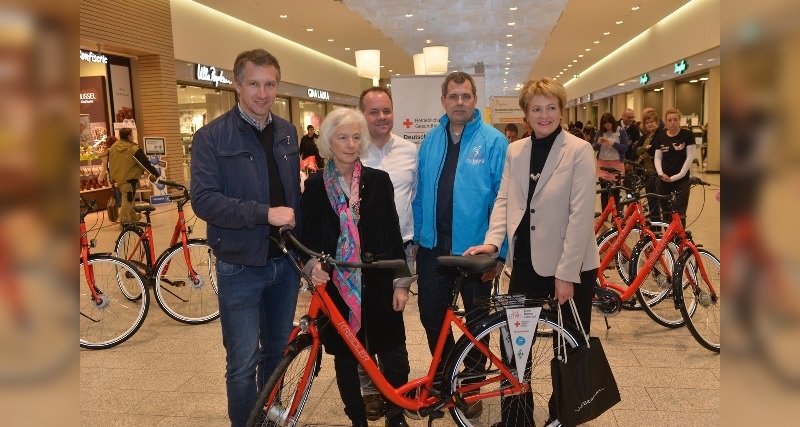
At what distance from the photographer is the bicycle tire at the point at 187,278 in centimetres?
459

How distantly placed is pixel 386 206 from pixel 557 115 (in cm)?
80

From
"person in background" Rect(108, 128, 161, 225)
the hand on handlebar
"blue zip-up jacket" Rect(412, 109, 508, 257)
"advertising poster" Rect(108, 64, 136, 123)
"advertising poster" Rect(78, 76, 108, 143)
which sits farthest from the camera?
"advertising poster" Rect(108, 64, 136, 123)

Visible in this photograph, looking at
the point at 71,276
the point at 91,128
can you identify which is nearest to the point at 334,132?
the point at 71,276

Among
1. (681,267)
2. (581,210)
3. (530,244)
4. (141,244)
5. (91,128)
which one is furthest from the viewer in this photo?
(91,128)

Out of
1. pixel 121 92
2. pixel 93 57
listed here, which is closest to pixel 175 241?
pixel 93 57

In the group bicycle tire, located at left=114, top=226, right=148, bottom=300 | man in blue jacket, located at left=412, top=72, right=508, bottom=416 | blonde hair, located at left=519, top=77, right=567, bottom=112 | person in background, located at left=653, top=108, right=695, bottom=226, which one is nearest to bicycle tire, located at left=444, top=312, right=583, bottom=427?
man in blue jacket, located at left=412, top=72, right=508, bottom=416

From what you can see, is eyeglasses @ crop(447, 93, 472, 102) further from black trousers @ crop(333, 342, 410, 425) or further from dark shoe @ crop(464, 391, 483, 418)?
dark shoe @ crop(464, 391, 483, 418)

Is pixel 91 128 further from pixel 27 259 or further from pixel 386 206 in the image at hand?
pixel 27 259

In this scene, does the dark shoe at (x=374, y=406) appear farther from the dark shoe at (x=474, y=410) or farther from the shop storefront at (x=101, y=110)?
the shop storefront at (x=101, y=110)

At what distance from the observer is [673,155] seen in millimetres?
6320

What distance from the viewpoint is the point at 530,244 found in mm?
2521

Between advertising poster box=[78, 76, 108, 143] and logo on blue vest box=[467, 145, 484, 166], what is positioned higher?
advertising poster box=[78, 76, 108, 143]

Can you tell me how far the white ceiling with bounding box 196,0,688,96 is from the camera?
1349cm

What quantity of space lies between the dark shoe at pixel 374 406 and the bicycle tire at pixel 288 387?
644 mm
